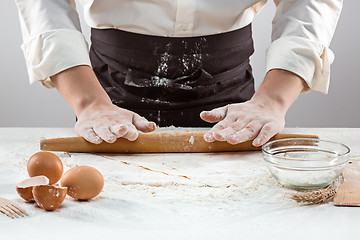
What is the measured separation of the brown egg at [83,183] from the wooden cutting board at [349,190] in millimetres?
439

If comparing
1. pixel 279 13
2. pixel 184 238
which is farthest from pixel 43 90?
pixel 184 238

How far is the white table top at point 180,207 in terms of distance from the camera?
89 cm

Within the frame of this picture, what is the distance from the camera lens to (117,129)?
1304 mm

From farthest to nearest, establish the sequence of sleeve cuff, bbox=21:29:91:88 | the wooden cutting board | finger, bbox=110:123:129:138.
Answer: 1. sleeve cuff, bbox=21:29:91:88
2. finger, bbox=110:123:129:138
3. the wooden cutting board

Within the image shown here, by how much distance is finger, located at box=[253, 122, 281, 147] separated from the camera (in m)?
1.33

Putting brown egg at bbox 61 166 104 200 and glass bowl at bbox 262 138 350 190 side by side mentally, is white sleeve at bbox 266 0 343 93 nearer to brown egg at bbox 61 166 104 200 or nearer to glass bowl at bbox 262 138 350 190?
glass bowl at bbox 262 138 350 190

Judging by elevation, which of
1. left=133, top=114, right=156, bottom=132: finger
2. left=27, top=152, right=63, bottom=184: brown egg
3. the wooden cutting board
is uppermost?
the wooden cutting board

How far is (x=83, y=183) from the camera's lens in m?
1.01

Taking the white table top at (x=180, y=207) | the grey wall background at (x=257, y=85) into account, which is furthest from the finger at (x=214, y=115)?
the grey wall background at (x=257, y=85)

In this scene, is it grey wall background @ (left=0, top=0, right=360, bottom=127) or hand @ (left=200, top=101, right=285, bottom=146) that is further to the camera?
grey wall background @ (left=0, top=0, right=360, bottom=127)

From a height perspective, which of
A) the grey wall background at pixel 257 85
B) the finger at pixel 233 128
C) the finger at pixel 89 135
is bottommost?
the grey wall background at pixel 257 85

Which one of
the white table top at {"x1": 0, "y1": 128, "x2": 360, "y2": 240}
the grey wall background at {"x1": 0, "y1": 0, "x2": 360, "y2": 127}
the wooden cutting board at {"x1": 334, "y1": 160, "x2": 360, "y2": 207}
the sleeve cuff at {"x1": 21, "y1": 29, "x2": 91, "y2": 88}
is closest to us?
the white table top at {"x1": 0, "y1": 128, "x2": 360, "y2": 240}

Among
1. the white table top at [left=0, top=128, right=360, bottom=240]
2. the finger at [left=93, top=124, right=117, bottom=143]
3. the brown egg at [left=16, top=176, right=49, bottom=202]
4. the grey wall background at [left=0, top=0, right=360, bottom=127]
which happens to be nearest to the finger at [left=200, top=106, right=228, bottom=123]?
the white table top at [left=0, top=128, right=360, bottom=240]

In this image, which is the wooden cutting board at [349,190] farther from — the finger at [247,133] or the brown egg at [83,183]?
the brown egg at [83,183]
